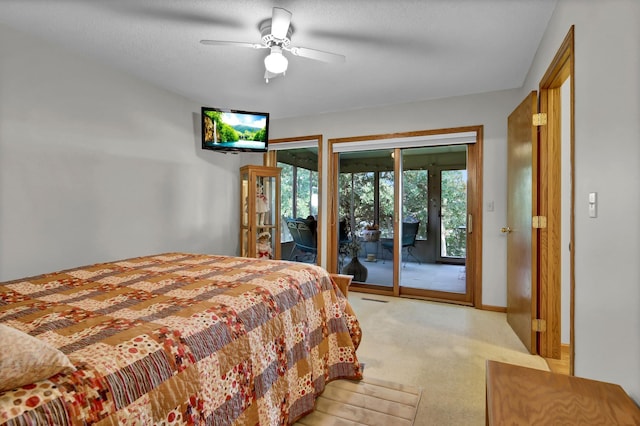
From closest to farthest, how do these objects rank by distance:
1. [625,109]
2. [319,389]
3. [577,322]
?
1. [625,109]
2. [577,322]
3. [319,389]

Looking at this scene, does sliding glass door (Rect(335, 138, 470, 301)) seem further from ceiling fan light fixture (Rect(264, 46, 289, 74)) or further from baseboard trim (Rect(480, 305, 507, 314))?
ceiling fan light fixture (Rect(264, 46, 289, 74))

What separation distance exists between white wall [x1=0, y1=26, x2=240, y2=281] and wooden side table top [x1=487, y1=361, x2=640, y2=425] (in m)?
3.18

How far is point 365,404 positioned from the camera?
1.84 meters

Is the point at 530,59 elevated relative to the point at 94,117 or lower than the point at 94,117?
elevated

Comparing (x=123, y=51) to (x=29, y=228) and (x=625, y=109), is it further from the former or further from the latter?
(x=625, y=109)

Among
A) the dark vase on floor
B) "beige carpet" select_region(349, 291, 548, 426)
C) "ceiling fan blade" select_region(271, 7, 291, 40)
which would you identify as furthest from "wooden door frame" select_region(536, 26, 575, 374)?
the dark vase on floor

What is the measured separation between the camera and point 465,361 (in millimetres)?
2391

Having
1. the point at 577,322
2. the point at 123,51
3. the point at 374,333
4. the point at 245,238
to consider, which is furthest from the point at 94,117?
the point at 577,322

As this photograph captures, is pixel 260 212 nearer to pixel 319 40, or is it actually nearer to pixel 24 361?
pixel 319 40

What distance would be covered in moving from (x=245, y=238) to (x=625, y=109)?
4072 millimetres

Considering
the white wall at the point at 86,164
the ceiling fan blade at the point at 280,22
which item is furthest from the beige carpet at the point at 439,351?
the white wall at the point at 86,164

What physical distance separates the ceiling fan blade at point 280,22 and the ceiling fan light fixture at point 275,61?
0.34 feet

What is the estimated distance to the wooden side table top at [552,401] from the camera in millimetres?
865

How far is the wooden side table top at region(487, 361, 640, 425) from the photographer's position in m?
0.86
